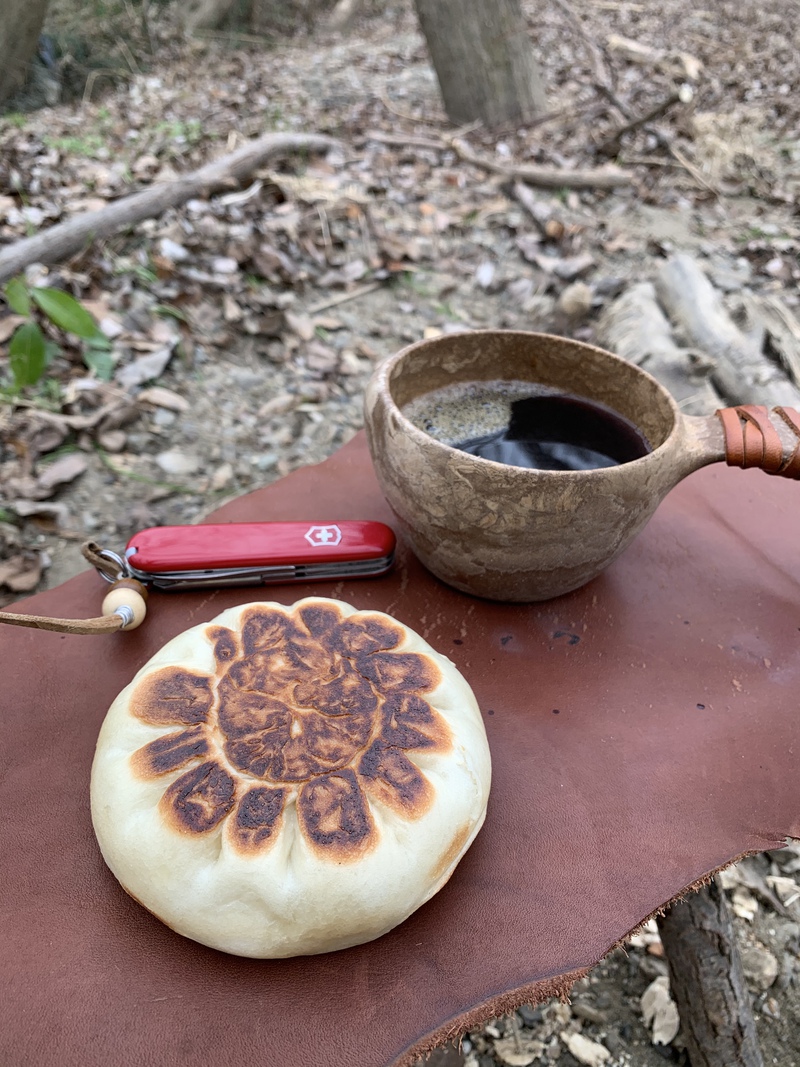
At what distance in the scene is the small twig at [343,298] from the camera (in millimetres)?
2781

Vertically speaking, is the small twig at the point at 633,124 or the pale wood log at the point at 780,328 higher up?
the small twig at the point at 633,124

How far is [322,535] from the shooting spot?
1180 millimetres

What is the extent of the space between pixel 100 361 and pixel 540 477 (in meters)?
1.85

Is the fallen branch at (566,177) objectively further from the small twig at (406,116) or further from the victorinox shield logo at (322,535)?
the victorinox shield logo at (322,535)

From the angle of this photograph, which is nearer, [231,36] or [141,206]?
[141,206]

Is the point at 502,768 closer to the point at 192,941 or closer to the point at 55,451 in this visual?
the point at 192,941

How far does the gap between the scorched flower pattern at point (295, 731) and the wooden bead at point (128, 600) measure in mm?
205

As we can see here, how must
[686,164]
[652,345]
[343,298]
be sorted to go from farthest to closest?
1. [686,164]
2. [343,298]
3. [652,345]

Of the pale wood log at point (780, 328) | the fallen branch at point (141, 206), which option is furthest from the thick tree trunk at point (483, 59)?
the pale wood log at point (780, 328)

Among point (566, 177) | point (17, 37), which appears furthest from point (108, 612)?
point (17, 37)

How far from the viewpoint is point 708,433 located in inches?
41.8

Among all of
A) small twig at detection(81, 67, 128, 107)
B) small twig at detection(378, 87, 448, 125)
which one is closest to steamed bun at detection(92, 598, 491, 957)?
small twig at detection(378, 87, 448, 125)

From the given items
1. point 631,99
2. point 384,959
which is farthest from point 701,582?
point 631,99

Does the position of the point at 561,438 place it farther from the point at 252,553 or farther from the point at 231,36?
the point at 231,36
